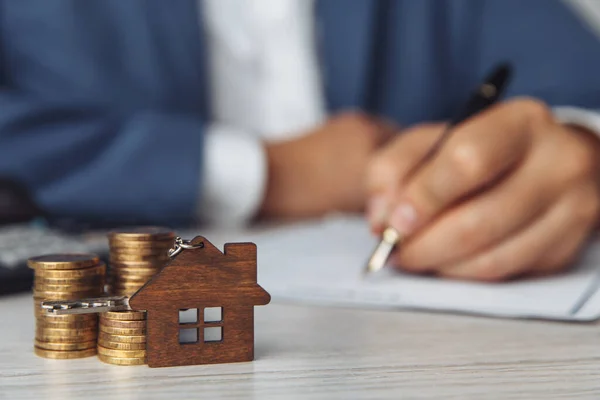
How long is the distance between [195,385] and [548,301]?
29 centimetres

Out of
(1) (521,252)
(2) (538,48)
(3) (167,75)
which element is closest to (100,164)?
(3) (167,75)

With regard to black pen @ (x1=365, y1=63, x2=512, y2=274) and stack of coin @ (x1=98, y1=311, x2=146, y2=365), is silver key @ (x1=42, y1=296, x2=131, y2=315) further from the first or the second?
black pen @ (x1=365, y1=63, x2=512, y2=274)

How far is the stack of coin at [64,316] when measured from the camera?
370 millimetres

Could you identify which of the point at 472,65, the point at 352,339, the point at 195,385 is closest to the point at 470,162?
the point at 352,339

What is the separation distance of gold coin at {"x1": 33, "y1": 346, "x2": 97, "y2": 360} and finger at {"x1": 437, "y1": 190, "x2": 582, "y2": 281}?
323 mm

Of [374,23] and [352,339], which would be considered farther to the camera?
[374,23]

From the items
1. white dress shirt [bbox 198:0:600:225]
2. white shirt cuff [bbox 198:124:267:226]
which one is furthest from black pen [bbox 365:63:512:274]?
white dress shirt [bbox 198:0:600:225]

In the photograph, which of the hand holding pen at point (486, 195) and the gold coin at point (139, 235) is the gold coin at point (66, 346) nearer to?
the gold coin at point (139, 235)

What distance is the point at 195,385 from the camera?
327mm

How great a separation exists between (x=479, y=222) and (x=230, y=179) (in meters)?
0.41

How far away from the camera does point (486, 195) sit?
629 millimetres

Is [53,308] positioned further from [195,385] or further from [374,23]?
[374,23]

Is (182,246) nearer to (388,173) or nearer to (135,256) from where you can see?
(135,256)

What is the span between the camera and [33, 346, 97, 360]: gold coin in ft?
1.21
